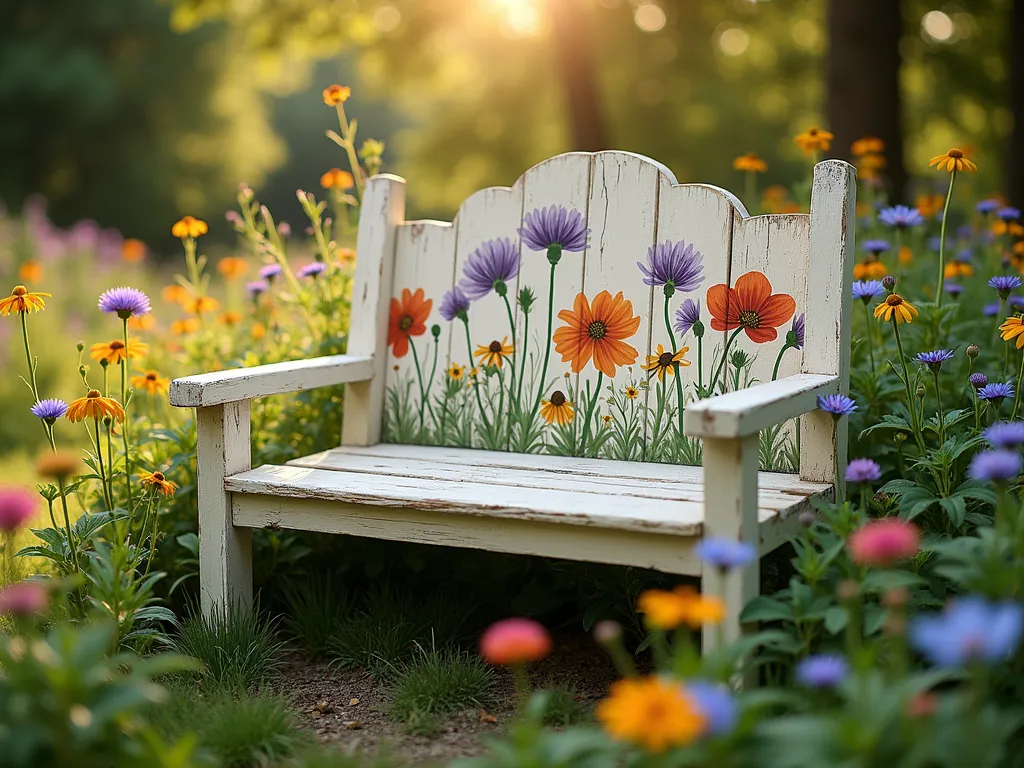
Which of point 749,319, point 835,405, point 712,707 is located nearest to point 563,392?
point 749,319

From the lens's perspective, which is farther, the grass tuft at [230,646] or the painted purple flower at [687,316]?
the painted purple flower at [687,316]

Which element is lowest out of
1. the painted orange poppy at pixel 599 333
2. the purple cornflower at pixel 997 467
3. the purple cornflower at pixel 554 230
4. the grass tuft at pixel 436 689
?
the grass tuft at pixel 436 689

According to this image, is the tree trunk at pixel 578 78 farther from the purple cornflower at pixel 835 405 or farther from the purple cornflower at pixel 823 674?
the purple cornflower at pixel 823 674

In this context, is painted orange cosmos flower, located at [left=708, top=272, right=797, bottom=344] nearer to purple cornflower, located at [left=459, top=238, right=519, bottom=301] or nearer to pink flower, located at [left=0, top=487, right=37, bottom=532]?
purple cornflower, located at [left=459, top=238, right=519, bottom=301]

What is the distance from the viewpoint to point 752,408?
1.82 m

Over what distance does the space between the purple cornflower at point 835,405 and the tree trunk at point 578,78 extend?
5830 millimetres

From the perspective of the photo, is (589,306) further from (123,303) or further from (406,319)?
(123,303)

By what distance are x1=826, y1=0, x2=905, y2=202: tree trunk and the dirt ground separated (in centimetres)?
324

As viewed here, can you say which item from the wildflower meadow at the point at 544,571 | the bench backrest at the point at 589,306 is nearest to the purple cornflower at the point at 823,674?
the wildflower meadow at the point at 544,571

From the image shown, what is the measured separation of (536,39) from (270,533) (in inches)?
361

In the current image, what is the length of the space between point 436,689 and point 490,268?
1.09m

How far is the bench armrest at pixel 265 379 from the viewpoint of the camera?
2.27 m

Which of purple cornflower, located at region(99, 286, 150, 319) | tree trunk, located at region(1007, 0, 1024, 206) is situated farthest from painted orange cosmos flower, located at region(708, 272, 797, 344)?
tree trunk, located at region(1007, 0, 1024, 206)

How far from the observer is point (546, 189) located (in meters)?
2.65
